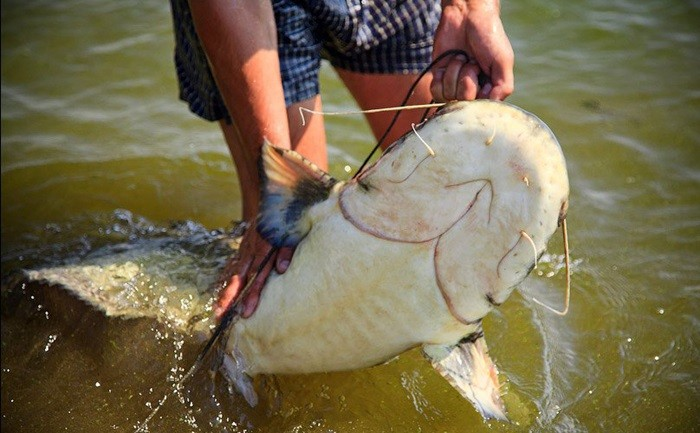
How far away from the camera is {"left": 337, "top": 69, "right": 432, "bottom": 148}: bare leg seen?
125 inches

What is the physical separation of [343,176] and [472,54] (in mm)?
2128

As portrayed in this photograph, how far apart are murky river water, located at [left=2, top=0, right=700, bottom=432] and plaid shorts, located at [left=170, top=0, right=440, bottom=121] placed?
0.68m

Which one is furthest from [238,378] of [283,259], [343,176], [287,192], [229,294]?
[343,176]

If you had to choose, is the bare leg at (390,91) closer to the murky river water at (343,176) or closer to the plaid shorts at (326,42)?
the plaid shorts at (326,42)

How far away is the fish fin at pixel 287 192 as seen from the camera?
231cm

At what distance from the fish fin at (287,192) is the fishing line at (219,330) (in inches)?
3.2

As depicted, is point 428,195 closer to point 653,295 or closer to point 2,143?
point 653,295

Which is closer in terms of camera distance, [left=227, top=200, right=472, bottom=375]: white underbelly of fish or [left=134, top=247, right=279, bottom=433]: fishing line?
[left=227, top=200, right=472, bottom=375]: white underbelly of fish

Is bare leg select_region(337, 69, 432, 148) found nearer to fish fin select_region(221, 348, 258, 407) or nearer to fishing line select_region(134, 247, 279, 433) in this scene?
fishing line select_region(134, 247, 279, 433)

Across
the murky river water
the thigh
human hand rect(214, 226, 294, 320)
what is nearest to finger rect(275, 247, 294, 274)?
human hand rect(214, 226, 294, 320)

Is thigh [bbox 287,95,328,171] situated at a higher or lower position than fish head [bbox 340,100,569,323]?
lower

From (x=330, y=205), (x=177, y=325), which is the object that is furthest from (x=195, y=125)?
(x=330, y=205)

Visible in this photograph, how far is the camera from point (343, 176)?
4371 millimetres

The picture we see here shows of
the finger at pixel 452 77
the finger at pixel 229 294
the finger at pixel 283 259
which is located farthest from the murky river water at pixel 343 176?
the finger at pixel 452 77
